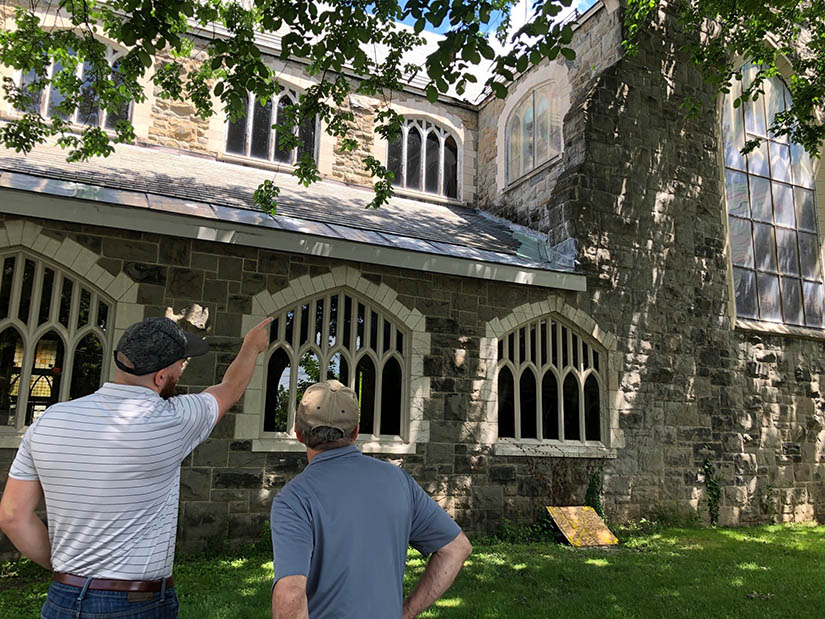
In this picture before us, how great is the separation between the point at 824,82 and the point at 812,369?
4.79m

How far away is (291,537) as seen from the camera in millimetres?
1798

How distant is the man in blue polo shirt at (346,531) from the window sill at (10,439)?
5437mm

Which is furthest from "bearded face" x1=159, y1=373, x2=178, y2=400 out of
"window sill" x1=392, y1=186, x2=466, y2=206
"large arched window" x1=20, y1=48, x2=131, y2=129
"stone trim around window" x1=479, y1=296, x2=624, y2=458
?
"window sill" x1=392, y1=186, x2=466, y2=206

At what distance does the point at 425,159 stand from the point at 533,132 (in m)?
2.21

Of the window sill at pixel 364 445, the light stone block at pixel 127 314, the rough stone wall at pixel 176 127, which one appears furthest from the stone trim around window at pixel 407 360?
the rough stone wall at pixel 176 127

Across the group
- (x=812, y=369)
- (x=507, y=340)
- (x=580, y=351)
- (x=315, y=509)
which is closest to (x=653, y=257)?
(x=580, y=351)

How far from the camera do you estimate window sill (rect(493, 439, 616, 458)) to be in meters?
8.42

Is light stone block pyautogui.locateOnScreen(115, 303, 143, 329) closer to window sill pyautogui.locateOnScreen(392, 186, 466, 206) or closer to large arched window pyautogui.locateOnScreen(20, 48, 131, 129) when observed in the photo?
large arched window pyautogui.locateOnScreen(20, 48, 131, 129)

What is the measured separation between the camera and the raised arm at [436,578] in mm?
2020

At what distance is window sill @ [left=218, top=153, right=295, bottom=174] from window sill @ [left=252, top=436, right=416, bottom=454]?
5.65m

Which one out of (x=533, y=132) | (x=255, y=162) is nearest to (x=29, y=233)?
(x=255, y=162)

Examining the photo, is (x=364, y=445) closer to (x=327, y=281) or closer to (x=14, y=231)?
(x=327, y=281)

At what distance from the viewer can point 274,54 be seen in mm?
12062

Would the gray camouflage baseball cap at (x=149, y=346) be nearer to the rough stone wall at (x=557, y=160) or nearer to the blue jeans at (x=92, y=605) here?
the blue jeans at (x=92, y=605)
